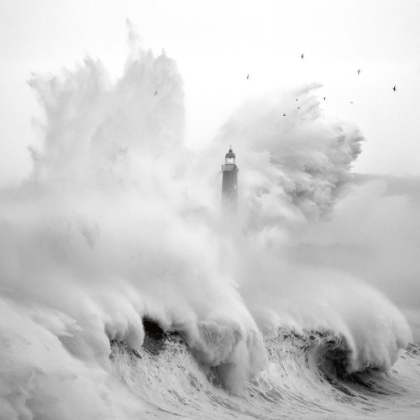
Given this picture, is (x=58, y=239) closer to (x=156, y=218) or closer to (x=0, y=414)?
(x=156, y=218)

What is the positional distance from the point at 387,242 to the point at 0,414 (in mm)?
54521

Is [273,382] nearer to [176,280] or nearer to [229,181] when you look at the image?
[176,280]

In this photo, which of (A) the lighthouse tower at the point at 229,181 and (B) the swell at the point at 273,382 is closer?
(B) the swell at the point at 273,382

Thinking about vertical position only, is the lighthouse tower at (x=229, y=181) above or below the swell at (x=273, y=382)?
above

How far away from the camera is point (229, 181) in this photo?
38438 millimetres

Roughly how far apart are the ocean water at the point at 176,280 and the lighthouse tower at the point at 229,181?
0.38m

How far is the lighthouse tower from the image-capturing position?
37906 millimetres

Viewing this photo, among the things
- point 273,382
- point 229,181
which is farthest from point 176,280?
point 229,181

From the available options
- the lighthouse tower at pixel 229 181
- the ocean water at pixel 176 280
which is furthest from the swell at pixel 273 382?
the lighthouse tower at pixel 229 181

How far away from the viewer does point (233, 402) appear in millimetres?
23219

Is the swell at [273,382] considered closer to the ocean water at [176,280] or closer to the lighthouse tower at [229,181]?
the ocean water at [176,280]

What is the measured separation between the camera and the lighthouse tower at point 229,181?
3791 centimetres

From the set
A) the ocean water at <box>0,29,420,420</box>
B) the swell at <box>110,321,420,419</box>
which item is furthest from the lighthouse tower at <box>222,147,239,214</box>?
the swell at <box>110,321,420,419</box>

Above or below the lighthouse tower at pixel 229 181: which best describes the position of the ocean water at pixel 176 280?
below
